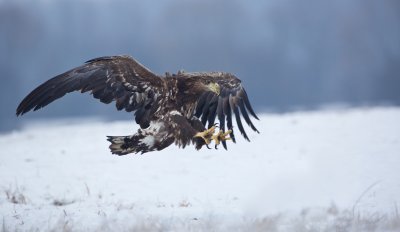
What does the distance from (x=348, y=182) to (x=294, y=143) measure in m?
3.67

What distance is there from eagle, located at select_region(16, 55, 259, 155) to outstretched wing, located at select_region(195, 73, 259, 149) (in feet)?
1.69

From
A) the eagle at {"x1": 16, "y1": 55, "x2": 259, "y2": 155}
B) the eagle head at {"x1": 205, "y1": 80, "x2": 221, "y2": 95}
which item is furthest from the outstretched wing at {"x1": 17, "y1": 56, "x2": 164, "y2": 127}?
the eagle head at {"x1": 205, "y1": 80, "x2": 221, "y2": 95}

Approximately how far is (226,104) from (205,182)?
5.00 feet

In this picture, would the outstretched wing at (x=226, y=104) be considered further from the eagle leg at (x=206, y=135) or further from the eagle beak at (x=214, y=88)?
the eagle leg at (x=206, y=135)

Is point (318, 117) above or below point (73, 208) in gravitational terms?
above

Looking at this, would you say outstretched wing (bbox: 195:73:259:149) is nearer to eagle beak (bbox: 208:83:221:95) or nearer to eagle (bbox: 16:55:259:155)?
eagle (bbox: 16:55:259:155)

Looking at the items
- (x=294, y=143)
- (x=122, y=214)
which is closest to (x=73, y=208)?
(x=122, y=214)

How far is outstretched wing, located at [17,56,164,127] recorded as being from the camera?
8.50 m

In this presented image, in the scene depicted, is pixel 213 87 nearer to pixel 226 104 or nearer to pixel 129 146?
pixel 226 104

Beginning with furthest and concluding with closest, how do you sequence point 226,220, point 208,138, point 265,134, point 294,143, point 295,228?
point 265,134 → point 294,143 → point 208,138 → point 226,220 → point 295,228

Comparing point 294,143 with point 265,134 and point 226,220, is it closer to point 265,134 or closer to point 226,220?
point 265,134

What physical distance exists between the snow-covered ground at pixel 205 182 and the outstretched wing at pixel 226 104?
3.45ft

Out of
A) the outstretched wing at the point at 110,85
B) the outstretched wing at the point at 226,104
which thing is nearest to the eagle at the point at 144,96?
the outstretched wing at the point at 110,85

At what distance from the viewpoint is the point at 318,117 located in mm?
18391
